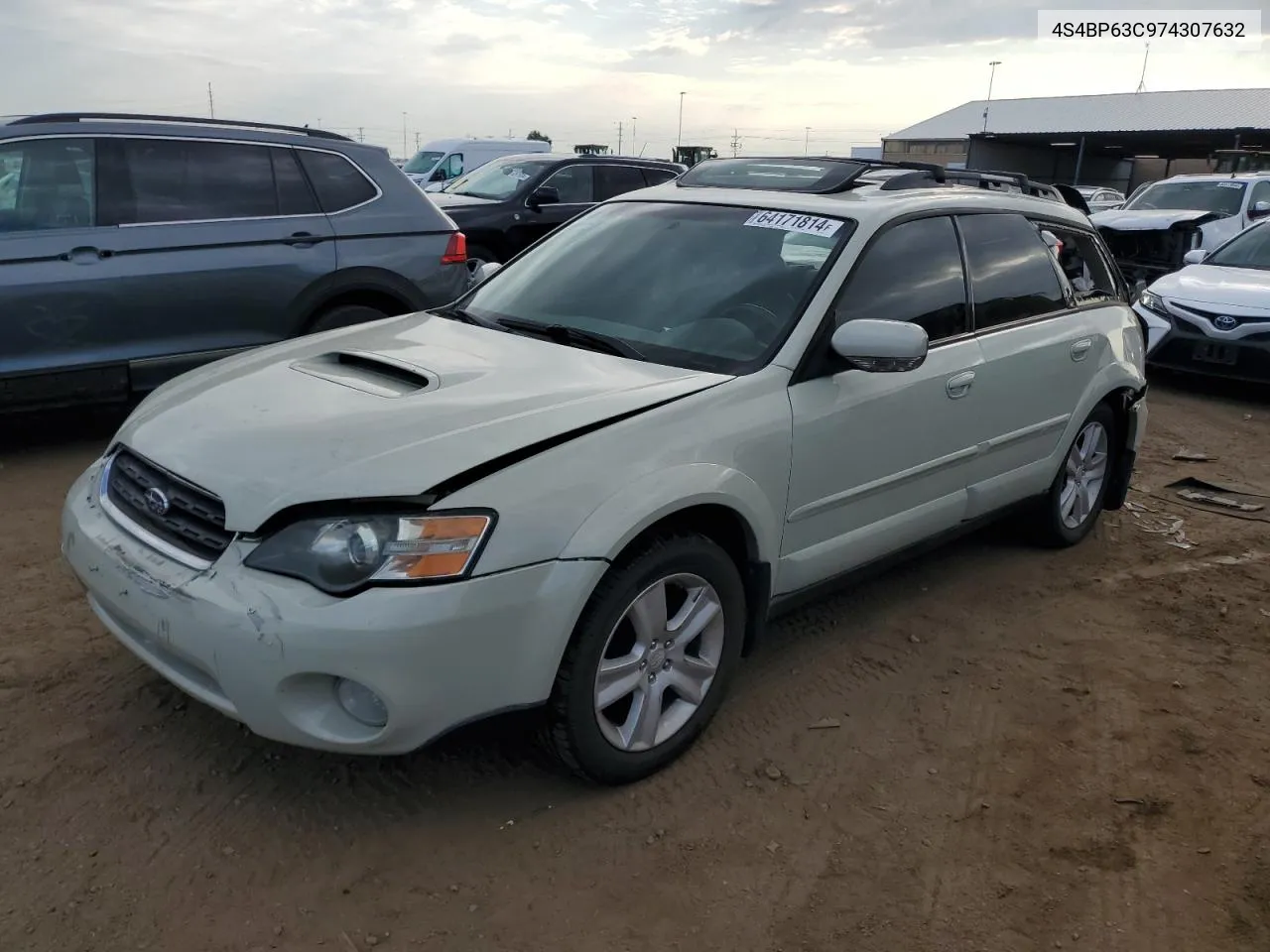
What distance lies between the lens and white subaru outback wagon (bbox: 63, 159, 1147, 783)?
7.88ft

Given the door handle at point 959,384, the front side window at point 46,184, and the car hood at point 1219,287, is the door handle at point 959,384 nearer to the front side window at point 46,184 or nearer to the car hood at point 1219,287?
the front side window at point 46,184

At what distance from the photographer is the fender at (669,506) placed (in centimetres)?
256

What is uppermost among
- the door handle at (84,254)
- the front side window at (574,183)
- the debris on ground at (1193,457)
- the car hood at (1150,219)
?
the front side window at (574,183)

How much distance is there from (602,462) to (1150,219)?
1223cm

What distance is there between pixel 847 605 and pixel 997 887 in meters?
1.69

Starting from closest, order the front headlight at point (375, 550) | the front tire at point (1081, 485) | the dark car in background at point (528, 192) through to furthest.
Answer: the front headlight at point (375, 550), the front tire at point (1081, 485), the dark car in background at point (528, 192)

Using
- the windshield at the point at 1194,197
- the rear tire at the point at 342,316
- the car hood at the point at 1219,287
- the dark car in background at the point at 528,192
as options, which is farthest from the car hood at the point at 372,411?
the windshield at the point at 1194,197

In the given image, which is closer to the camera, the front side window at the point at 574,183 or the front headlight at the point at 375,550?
the front headlight at the point at 375,550

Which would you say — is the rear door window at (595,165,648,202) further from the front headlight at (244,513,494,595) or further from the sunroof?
the front headlight at (244,513,494,595)

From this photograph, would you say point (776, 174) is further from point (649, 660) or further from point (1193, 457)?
point (1193, 457)

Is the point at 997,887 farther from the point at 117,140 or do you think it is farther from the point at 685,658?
the point at 117,140

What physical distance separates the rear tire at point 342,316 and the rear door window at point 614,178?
6053mm

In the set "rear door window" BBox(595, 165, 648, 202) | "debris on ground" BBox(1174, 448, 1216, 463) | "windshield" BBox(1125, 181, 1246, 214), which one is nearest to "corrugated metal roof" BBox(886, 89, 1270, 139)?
"windshield" BBox(1125, 181, 1246, 214)

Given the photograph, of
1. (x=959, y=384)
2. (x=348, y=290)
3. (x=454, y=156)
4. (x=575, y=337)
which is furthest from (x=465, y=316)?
(x=454, y=156)
